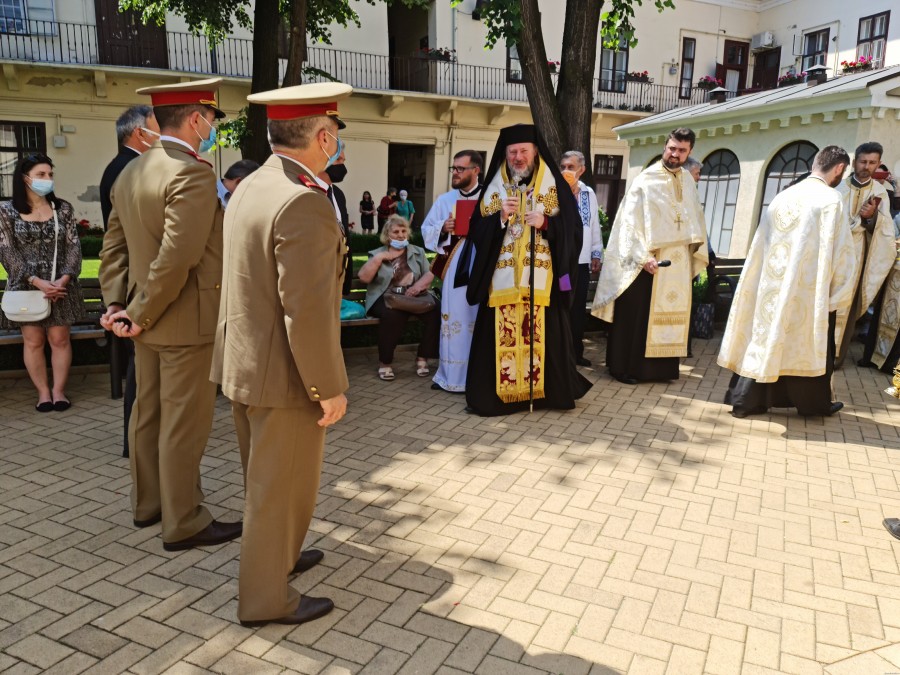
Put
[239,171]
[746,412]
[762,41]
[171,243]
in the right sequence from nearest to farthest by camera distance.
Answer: [171,243] < [746,412] < [239,171] < [762,41]

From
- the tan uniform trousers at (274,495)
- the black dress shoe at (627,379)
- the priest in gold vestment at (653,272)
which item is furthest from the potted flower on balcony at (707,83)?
the tan uniform trousers at (274,495)

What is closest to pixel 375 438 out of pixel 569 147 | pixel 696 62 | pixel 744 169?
pixel 569 147

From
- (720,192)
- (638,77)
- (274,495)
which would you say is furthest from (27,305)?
(638,77)

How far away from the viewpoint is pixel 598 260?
24.5 ft

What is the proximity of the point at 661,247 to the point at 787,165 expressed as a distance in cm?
962

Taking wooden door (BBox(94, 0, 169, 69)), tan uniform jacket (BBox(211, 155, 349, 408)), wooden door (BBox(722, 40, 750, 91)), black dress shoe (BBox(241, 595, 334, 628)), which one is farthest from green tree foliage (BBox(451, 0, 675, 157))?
wooden door (BBox(722, 40, 750, 91))

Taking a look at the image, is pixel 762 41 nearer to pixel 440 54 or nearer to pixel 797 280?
pixel 440 54

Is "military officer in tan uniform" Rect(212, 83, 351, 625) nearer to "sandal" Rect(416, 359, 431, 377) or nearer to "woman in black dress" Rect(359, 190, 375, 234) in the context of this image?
"sandal" Rect(416, 359, 431, 377)

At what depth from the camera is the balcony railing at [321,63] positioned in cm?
1772

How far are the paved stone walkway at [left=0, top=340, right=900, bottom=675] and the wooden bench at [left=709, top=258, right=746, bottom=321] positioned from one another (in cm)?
342

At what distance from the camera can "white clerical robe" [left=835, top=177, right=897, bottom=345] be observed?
7.00 meters

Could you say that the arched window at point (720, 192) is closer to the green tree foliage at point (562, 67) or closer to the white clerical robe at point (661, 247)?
the green tree foliage at point (562, 67)

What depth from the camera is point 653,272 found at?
641 cm

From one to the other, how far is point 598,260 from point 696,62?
68.9ft
